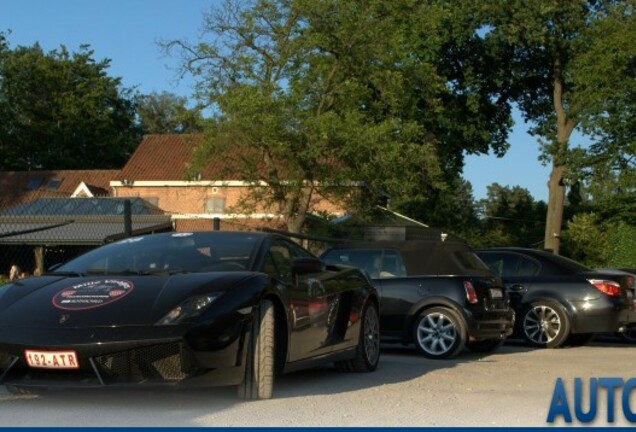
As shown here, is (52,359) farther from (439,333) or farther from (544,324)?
(544,324)

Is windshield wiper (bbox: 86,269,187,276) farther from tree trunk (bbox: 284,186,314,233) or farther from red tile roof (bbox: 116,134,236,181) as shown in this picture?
red tile roof (bbox: 116,134,236,181)

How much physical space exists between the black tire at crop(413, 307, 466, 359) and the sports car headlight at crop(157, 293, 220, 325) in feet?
19.1

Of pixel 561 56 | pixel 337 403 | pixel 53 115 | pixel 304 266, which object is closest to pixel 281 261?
pixel 304 266

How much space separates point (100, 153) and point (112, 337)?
7016 cm

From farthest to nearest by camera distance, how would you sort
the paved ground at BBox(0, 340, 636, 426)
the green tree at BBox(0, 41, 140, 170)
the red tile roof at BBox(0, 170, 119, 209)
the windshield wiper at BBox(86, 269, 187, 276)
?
1. the green tree at BBox(0, 41, 140, 170)
2. the red tile roof at BBox(0, 170, 119, 209)
3. the windshield wiper at BBox(86, 269, 187, 276)
4. the paved ground at BBox(0, 340, 636, 426)

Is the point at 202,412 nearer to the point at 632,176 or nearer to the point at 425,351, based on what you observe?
the point at 425,351

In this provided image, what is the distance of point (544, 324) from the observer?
1527 centimetres

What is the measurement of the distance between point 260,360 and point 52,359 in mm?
1527

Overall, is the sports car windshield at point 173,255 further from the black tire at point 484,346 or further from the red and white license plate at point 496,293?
the black tire at point 484,346

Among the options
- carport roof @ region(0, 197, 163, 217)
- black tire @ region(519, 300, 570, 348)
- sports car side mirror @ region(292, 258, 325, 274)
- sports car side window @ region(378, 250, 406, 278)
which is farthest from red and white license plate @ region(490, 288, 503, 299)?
carport roof @ region(0, 197, 163, 217)

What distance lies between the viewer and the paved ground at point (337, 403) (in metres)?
6.77

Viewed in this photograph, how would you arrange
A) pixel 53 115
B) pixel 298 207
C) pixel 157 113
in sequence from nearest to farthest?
pixel 298 207, pixel 53 115, pixel 157 113

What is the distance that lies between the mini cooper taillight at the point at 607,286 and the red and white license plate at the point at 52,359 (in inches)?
400

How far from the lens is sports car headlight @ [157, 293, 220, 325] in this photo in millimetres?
6965
